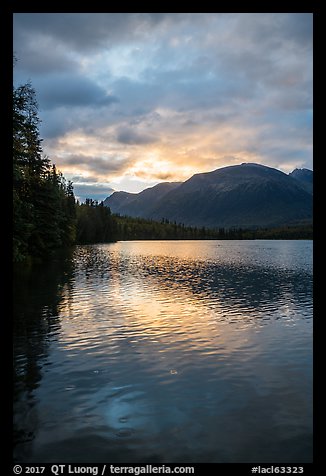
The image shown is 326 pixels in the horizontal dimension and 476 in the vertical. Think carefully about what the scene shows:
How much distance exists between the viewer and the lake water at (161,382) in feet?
30.9

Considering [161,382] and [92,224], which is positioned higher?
[92,224]

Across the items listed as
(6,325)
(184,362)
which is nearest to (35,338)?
(184,362)

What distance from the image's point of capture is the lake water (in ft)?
30.9

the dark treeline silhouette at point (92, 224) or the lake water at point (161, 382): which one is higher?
the dark treeline silhouette at point (92, 224)

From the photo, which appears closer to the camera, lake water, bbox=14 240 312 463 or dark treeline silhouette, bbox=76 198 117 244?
lake water, bbox=14 240 312 463

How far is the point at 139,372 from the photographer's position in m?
14.8

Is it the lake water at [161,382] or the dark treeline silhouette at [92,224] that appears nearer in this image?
the lake water at [161,382]

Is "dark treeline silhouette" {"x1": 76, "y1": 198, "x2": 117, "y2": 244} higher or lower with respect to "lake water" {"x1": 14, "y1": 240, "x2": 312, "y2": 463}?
higher

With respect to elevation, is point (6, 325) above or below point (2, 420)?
above

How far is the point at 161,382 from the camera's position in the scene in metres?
13.8

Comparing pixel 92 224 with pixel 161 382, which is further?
pixel 92 224

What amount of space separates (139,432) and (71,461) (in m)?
2.14

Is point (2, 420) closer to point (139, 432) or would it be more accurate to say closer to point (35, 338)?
point (139, 432)
